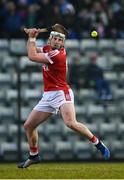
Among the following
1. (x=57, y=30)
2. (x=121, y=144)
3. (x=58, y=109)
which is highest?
(x=57, y=30)

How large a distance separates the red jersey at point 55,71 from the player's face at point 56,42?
7 centimetres

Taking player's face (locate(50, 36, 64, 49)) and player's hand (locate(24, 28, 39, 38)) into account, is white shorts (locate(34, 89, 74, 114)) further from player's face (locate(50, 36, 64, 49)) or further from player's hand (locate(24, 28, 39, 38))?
player's hand (locate(24, 28, 39, 38))

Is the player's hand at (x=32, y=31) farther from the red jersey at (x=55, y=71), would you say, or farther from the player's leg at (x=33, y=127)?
the player's leg at (x=33, y=127)

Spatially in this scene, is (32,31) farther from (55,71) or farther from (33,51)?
(55,71)

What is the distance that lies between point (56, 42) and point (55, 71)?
47 cm

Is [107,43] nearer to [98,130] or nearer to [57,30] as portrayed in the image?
[98,130]

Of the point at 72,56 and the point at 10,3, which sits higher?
the point at 10,3

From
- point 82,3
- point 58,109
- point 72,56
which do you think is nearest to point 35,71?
point 72,56

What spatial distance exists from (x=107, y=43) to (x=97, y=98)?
62.1 inches

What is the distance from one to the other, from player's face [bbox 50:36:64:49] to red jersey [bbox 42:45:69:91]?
0.07 metres

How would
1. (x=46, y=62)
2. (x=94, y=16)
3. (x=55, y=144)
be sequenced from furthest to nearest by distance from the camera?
(x=94, y=16) < (x=55, y=144) < (x=46, y=62)

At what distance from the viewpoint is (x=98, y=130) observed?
1920cm

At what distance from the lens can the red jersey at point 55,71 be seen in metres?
13.1

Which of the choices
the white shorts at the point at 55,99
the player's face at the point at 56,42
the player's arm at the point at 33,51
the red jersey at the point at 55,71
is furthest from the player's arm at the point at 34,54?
the white shorts at the point at 55,99
